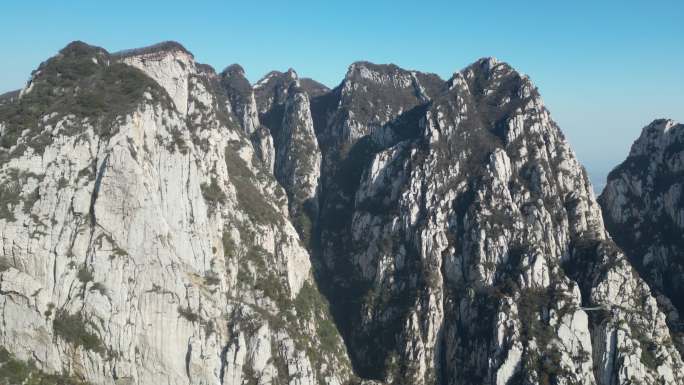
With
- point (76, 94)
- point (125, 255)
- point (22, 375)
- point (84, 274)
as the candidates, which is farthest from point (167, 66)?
point (22, 375)

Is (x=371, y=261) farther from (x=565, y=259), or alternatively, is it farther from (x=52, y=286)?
(x=52, y=286)

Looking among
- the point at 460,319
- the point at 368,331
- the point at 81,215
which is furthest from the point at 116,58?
the point at 460,319

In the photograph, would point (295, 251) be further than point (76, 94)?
Yes

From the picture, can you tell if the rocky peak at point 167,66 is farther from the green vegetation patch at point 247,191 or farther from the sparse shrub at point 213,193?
the sparse shrub at point 213,193

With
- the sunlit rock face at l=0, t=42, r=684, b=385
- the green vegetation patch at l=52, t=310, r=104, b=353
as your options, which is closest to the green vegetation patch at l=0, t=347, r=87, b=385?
the sunlit rock face at l=0, t=42, r=684, b=385

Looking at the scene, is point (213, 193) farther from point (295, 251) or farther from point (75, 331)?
point (75, 331)

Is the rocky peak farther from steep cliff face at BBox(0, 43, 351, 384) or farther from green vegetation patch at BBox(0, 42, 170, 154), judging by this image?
steep cliff face at BBox(0, 43, 351, 384)
